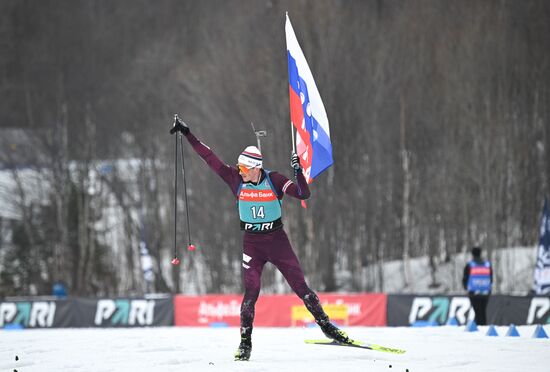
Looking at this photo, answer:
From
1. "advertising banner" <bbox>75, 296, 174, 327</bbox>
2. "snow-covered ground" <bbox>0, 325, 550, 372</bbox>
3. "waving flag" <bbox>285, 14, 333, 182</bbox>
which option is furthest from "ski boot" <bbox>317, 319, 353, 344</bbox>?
"advertising banner" <bbox>75, 296, 174, 327</bbox>

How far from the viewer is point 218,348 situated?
10.2 meters

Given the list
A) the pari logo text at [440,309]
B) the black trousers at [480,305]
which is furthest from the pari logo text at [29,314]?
the black trousers at [480,305]

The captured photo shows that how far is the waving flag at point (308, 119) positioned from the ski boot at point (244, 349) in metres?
2.03

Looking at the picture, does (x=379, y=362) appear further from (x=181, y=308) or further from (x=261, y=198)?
(x=181, y=308)

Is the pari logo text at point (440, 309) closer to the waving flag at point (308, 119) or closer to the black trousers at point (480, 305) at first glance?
the black trousers at point (480, 305)

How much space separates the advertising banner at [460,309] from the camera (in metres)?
20.2

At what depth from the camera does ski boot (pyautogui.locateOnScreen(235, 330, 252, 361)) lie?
9094 millimetres

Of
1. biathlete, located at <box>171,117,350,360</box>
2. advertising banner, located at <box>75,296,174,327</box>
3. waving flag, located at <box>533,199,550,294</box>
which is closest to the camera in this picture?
biathlete, located at <box>171,117,350,360</box>

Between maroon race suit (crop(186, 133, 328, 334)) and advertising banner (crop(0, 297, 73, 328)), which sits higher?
maroon race suit (crop(186, 133, 328, 334))

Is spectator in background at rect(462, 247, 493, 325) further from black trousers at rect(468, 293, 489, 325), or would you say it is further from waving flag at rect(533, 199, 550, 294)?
waving flag at rect(533, 199, 550, 294)

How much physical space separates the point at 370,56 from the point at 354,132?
2.99m

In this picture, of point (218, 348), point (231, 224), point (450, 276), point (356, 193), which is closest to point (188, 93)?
point (231, 224)

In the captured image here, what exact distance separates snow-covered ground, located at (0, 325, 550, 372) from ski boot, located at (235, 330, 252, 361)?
0.27ft

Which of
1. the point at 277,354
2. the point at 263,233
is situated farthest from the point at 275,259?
the point at 277,354
